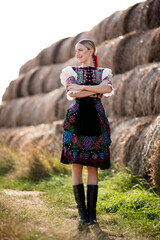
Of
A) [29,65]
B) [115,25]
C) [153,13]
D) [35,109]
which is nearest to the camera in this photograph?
[153,13]

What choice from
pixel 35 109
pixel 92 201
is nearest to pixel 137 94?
pixel 92 201

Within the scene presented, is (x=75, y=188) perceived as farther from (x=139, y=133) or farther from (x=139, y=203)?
(x=139, y=133)

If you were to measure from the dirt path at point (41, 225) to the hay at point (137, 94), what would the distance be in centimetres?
206

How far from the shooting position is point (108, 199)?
406 centimetres

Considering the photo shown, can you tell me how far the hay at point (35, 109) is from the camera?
845 centimetres

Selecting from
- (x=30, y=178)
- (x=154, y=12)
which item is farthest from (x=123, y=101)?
(x=30, y=178)

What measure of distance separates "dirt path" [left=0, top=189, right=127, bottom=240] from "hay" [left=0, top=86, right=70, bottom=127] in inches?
161

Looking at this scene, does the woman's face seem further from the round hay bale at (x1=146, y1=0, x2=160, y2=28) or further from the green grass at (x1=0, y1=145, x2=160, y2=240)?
the round hay bale at (x1=146, y1=0, x2=160, y2=28)

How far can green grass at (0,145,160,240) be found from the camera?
3.06 metres

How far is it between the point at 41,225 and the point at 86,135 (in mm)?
946

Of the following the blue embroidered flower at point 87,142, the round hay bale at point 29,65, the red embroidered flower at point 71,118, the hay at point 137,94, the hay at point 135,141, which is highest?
the round hay bale at point 29,65

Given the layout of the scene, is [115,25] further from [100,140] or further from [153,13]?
[100,140]

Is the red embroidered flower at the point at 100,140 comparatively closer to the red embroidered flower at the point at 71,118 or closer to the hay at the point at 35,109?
the red embroidered flower at the point at 71,118

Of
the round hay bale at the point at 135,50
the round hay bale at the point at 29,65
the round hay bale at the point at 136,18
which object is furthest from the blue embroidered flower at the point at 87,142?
the round hay bale at the point at 29,65
